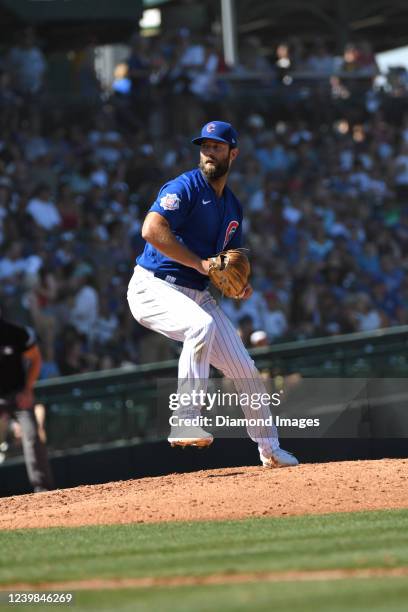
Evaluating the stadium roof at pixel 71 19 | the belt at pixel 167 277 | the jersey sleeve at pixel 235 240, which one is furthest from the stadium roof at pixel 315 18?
the belt at pixel 167 277

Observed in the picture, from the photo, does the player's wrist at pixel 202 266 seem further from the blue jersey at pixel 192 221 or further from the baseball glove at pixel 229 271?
the blue jersey at pixel 192 221

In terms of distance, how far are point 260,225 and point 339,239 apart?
126 cm

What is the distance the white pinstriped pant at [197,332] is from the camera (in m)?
7.28

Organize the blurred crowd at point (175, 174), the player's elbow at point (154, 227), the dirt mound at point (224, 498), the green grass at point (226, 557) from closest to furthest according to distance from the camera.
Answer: the green grass at point (226, 557), the dirt mound at point (224, 498), the player's elbow at point (154, 227), the blurred crowd at point (175, 174)

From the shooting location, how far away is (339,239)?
55.7ft

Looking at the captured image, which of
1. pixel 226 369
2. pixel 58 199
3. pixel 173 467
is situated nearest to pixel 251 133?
pixel 58 199

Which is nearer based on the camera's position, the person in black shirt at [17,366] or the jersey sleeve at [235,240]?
the jersey sleeve at [235,240]

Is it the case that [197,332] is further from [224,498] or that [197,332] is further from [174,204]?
[224,498]

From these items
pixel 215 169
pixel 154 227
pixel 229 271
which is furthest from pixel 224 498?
pixel 215 169

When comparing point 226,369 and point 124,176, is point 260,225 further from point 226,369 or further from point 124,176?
point 226,369

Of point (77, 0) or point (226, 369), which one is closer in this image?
point (226, 369)

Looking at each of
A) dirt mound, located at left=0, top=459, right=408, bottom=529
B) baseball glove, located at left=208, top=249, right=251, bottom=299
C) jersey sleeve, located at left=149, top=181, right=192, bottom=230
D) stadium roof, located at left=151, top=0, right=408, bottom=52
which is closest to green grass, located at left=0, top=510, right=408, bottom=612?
dirt mound, located at left=0, top=459, right=408, bottom=529

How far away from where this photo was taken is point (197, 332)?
23.8 ft

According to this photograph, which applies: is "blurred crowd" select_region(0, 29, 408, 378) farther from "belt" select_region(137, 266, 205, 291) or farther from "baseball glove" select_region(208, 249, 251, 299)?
"baseball glove" select_region(208, 249, 251, 299)
